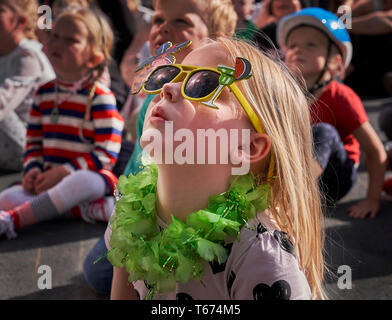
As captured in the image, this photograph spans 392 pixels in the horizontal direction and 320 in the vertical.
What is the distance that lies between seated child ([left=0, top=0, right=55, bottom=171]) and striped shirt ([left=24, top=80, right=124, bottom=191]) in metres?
0.61

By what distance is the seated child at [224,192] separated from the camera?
125cm

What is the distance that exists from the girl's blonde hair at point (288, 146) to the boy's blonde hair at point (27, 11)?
289 cm

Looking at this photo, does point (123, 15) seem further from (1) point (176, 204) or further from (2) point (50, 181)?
(1) point (176, 204)

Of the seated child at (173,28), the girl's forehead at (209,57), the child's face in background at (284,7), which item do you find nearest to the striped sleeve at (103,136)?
the seated child at (173,28)

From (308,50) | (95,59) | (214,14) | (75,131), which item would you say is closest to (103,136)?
(75,131)

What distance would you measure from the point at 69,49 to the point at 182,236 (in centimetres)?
202

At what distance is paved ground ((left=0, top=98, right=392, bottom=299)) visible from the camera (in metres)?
2.20

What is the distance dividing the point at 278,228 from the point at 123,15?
12.3 ft

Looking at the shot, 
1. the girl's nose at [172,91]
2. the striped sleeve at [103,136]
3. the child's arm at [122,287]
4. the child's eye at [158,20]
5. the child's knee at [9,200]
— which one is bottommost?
the child's arm at [122,287]

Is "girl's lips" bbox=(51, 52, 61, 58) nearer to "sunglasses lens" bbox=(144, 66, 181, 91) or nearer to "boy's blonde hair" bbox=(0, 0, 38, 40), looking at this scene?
"boy's blonde hair" bbox=(0, 0, 38, 40)

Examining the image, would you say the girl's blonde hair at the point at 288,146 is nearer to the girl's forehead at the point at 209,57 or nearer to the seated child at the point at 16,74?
the girl's forehead at the point at 209,57

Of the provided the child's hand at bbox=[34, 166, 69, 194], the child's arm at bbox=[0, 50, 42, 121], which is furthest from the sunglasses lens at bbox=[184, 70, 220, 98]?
the child's arm at bbox=[0, 50, 42, 121]

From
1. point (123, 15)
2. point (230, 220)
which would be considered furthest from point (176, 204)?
point (123, 15)
